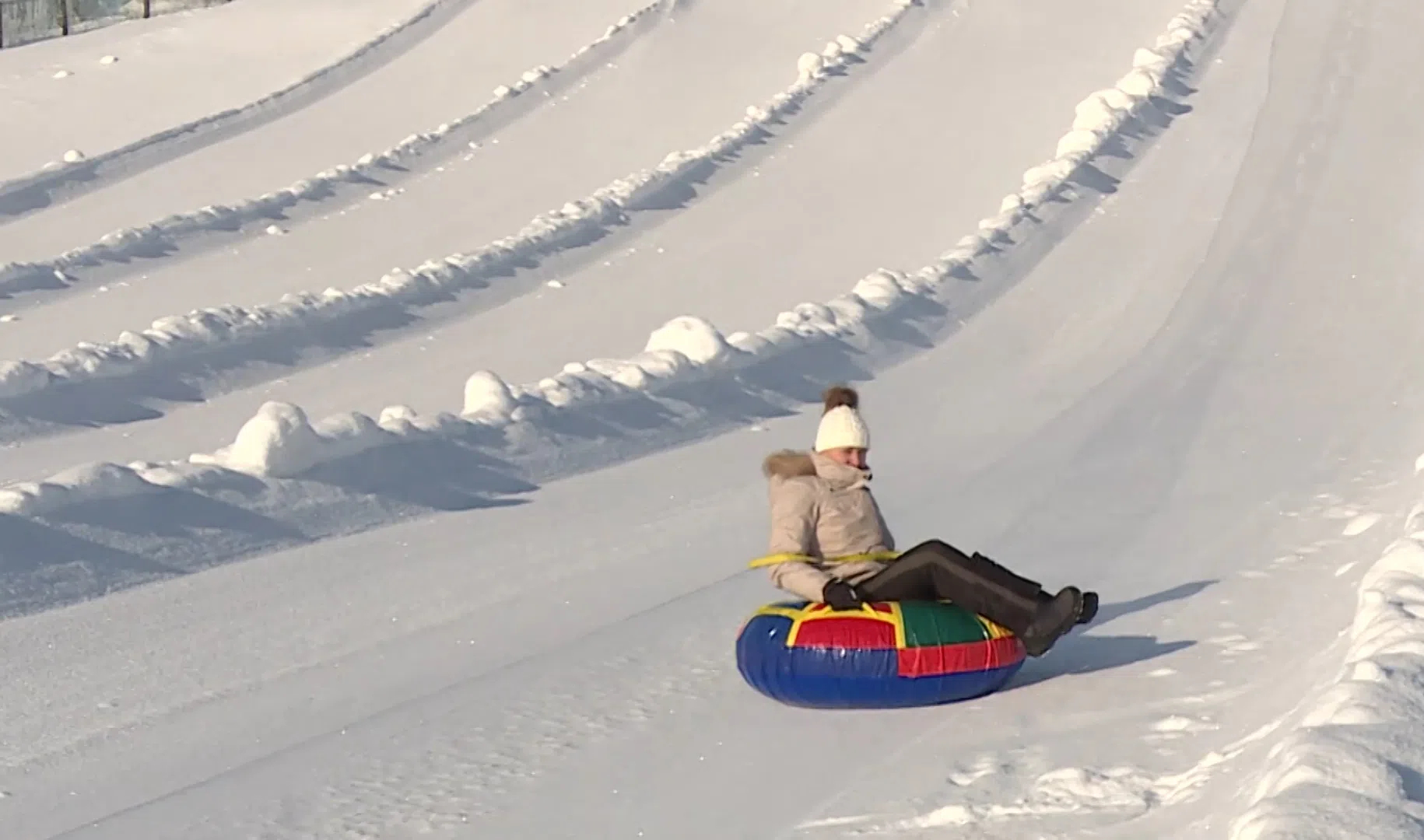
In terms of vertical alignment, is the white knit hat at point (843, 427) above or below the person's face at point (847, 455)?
above

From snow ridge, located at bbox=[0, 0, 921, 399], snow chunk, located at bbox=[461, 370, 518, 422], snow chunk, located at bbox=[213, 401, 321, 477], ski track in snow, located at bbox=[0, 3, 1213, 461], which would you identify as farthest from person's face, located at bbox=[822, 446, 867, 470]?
snow ridge, located at bbox=[0, 0, 921, 399]

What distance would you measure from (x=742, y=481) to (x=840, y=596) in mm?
4182

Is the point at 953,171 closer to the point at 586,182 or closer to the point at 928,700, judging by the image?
the point at 586,182

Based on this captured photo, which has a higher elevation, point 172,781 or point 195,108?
point 195,108

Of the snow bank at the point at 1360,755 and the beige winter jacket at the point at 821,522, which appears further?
the beige winter jacket at the point at 821,522

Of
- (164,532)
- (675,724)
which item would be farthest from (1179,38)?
(675,724)

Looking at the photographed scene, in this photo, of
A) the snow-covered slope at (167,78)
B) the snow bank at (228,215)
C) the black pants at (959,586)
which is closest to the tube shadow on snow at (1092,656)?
the black pants at (959,586)

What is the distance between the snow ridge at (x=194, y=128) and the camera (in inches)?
740

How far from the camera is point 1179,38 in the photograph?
2286cm

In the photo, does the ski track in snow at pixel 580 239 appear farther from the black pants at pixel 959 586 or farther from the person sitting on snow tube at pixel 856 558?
the black pants at pixel 959 586

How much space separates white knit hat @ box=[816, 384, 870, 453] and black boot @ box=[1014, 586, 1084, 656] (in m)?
0.82

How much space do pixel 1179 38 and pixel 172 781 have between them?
19.0m

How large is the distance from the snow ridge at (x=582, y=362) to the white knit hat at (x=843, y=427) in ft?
12.3

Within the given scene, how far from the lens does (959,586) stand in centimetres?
632
